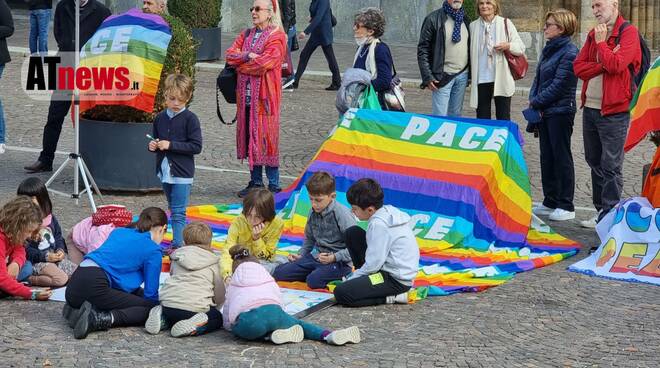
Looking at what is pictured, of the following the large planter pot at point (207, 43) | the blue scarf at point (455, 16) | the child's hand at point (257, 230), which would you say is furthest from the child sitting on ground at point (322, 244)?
the large planter pot at point (207, 43)

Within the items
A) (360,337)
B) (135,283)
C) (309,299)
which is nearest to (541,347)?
(360,337)

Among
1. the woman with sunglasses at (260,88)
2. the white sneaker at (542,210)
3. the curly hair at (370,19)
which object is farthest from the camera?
the woman with sunglasses at (260,88)

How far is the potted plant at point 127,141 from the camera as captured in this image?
12312 mm

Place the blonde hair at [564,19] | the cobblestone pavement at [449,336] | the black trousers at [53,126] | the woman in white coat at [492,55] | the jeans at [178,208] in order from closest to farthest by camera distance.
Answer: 1. the cobblestone pavement at [449,336]
2. the jeans at [178,208]
3. the blonde hair at [564,19]
4. the woman in white coat at [492,55]
5. the black trousers at [53,126]

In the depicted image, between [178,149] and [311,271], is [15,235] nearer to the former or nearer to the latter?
[178,149]

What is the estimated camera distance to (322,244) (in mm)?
9469

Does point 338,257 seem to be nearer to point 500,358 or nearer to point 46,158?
point 500,358

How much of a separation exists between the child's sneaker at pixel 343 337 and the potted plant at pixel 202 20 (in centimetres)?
1399

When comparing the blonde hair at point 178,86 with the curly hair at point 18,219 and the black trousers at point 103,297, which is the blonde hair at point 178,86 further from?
the black trousers at point 103,297

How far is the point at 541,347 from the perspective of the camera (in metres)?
8.04

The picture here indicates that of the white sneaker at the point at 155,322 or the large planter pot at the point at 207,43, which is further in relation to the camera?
the large planter pot at the point at 207,43

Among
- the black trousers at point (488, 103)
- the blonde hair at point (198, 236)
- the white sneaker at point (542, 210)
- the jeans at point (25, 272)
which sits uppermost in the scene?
the black trousers at point (488, 103)

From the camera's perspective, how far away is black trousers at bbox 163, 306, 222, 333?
26.8ft

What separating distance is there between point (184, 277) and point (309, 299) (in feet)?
3.46
